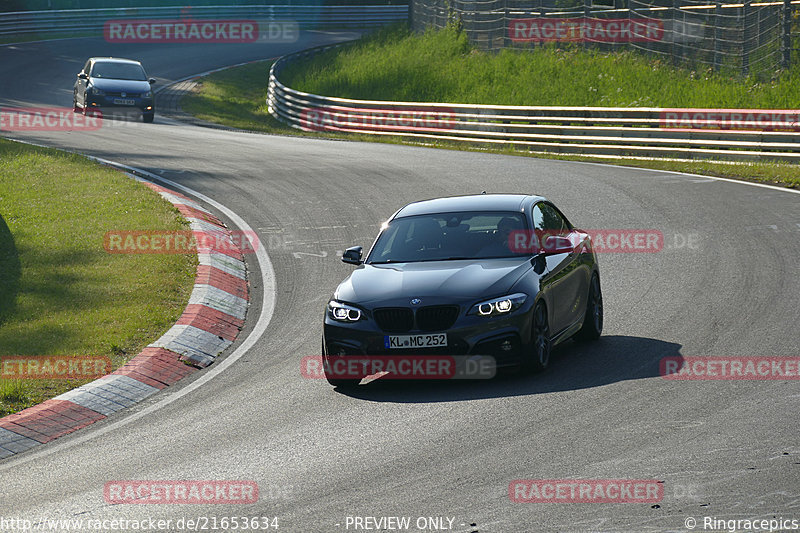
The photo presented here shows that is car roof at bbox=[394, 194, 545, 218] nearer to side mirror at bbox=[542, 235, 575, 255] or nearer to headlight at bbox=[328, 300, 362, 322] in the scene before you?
side mirror at bbox=[542, 235, 575, 255]

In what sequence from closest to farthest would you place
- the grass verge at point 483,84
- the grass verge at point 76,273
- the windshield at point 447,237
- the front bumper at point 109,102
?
the windshield at point 447,237
the grass verge at point 76,273
the grass verge at point 483,84
the front bumper at point 109,102

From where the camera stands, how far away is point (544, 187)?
67.0 ft

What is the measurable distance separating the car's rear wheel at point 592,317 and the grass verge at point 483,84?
418 inches

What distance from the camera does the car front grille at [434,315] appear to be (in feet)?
30.3

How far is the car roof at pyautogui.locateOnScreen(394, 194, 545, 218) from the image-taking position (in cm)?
1086

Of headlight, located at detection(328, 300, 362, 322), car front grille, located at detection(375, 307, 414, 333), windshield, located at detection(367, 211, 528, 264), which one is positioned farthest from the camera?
windshield, located at detection(367, 211, 528, 264)

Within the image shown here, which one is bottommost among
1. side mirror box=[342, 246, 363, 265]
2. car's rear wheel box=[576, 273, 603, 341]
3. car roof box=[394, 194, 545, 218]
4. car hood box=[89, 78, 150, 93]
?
car hood box=[89, 78, 150, 93]

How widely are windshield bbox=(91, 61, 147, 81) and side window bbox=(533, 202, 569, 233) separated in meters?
26.2

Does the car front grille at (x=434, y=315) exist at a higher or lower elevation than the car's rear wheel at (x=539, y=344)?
higher

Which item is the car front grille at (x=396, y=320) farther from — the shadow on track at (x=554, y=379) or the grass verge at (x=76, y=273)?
the grass verge at (x=76, y=273)

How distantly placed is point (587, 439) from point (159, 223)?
10317mm

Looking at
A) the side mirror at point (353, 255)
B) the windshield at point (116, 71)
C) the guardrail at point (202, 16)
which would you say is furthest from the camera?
the guardrail at point (202, 16)

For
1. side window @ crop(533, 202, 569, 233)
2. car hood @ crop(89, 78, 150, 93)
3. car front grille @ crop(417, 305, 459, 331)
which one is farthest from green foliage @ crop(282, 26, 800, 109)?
car front grille @ crop(417, 305, 459, 331)

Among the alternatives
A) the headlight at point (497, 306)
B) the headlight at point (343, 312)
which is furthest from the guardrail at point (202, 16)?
the headlight at point (497, 306)
